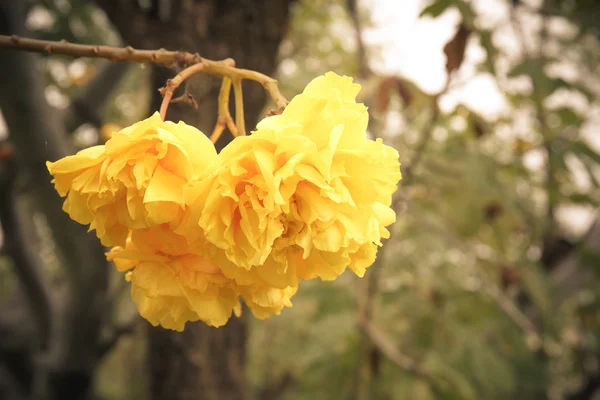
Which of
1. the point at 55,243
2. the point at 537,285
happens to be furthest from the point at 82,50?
the point at 537,285

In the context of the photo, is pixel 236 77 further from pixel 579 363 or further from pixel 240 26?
pixel 579 363

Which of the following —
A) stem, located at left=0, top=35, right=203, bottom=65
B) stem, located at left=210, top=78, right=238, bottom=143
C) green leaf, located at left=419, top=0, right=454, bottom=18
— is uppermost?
stem, located at left=0, top=35, right=203, bottom=65

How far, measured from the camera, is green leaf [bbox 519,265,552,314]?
160 cm

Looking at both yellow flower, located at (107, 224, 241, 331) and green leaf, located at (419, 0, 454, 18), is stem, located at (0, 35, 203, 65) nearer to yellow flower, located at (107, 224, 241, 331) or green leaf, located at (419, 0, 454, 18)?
yellow flower, located at (107, 224, 241, 331)

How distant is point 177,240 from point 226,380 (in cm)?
109

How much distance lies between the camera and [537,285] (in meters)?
1.65

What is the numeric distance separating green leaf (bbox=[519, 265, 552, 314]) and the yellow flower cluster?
1.37 meters

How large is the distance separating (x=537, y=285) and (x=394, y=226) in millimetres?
543

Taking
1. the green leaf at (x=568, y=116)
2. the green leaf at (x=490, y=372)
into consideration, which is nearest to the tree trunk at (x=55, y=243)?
the green leaf at (x=490, y=372)

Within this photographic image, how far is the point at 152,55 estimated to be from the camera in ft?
1.72

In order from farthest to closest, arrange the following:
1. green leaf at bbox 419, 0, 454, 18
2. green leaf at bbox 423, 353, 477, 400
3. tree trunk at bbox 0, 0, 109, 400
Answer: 1. green leaf at bbox 423, 353, 477, 400
2. tree trunk at bbox 0, 0, 109, 400
3. green leaf at bbox 419, 0, 454, 18

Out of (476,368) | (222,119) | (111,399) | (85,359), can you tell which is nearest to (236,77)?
(222,119)

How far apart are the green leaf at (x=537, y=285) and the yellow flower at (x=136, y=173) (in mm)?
1509

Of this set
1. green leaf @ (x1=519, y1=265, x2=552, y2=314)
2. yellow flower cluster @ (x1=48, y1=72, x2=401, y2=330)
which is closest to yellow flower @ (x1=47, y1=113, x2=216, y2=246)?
yellow flower cluster @ (x1=48, y1=72, x2=401, y2=330)
